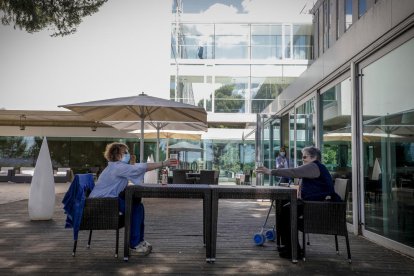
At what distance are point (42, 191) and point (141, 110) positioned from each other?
2.24 meters

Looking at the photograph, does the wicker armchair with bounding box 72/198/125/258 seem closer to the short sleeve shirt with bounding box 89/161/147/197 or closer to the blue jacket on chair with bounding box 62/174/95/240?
the blue jacket on chair with bounding box 62/174/95/240

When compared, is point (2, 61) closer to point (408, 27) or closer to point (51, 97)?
point (51, 97)

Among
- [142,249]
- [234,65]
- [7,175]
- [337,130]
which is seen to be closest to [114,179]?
[142,249]

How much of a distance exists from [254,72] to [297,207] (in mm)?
17018

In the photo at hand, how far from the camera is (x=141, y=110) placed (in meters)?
7.80

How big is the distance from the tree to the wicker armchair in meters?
4.91

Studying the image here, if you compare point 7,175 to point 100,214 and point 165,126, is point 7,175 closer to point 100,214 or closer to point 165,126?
point 165,126

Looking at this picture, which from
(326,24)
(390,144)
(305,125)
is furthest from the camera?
(305,125)

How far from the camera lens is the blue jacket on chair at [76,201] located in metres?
4.54

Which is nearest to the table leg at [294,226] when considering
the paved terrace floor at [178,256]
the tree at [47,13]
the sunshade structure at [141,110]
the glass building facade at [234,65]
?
the paved terrace floor at [178,256]

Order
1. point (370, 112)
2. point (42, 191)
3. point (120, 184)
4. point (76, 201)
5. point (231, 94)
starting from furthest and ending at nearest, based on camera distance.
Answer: point (231, 94), point (42, 191), point (370, 112), point (120, 184), point (76, 201)

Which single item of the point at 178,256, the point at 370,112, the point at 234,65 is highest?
the point at 234,65

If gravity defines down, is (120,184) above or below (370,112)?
below

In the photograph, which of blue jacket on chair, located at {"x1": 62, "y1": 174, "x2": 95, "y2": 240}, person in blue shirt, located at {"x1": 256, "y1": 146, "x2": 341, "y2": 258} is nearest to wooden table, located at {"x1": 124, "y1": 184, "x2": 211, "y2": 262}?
blue jacket on chair, located at {"x1": 62, "y1": 174, "x2": 95, "y2": 240}
